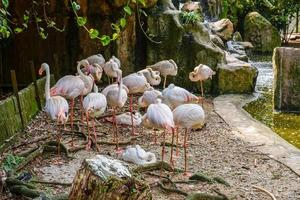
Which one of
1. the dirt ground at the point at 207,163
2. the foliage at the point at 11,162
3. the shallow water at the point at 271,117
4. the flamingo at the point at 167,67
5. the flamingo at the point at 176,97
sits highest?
the flamingo at the point at 167,67

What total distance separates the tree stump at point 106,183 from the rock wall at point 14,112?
9.59 feet

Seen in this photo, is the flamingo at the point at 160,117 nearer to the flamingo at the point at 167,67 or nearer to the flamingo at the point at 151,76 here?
the flamingo at the point at 151,76

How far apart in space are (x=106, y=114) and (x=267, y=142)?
8.93 ft

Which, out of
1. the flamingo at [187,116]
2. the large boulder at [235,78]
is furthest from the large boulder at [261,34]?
the flamingo at [187,116]

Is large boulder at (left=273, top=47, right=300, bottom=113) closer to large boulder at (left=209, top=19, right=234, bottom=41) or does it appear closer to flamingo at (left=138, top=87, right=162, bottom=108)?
flamingo at (left=138, top=87, right=162, bottom=108)

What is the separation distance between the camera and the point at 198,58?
10758 millimetres

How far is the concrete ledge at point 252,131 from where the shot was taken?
645cm

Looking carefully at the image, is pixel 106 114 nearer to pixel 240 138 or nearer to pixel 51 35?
pixel 240 138

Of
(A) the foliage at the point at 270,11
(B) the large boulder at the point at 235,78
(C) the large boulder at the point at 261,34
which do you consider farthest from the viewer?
(A) the foliage at the point at 270,11

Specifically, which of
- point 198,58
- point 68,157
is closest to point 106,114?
point 68,157

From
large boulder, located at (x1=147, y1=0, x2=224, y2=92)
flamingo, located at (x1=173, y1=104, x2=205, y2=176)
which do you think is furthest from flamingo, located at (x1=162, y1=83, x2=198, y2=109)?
large boulder, located at (x1=147, y1=0, x2=224, y2=92)

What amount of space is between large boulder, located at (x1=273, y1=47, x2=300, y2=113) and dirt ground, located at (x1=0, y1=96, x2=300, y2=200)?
2.18 meters

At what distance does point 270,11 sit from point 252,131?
1597 cm

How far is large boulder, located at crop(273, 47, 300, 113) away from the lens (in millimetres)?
9586
